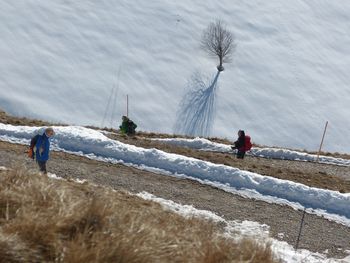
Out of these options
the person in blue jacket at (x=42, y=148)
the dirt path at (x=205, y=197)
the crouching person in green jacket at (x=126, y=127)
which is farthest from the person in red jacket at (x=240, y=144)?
the person in blue jacket at (x=42, y=148)

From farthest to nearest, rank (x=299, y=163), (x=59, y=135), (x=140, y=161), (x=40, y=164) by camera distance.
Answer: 1. (x=299, y=163)
2. (x=59, y=135)
3. (x=140, y=161)
4. (x=40, y=164)

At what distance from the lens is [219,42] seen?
67.9 m

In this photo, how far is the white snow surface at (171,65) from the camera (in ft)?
183

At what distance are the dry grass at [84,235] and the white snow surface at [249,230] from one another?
9.20ft

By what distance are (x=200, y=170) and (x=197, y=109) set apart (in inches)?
1654

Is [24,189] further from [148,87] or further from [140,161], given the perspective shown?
[148,87]

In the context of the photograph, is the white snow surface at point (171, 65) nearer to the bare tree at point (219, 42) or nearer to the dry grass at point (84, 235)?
the bare tree at point (219, 42)

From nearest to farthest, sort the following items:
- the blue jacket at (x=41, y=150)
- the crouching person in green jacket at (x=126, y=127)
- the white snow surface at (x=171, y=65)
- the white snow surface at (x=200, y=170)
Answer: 1. the blue jacket at (x=41, y=150)
2. the white snow surface at (x=200, y=170)
3. the crouching person in green jacket at (x=126, y=127)
4. the white snow surface at (x=171, y=65)

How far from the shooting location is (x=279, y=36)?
76000mm

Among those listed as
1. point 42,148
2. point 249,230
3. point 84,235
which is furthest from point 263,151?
point 84,235

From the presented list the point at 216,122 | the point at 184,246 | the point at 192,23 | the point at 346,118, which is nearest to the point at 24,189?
the point at 184,246

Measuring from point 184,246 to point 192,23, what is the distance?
224 ft

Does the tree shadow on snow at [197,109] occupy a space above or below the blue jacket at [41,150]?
above

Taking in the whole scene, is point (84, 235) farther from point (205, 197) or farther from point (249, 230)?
point (205, 197)
